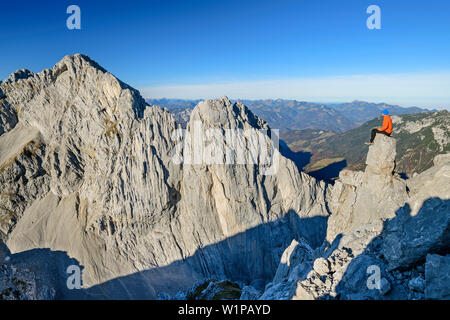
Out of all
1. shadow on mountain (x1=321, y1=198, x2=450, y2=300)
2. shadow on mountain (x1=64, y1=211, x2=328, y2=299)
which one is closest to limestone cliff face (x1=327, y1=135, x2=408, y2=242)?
shadow on mountain (x1=321, y1=198, x2=450, y2=300)

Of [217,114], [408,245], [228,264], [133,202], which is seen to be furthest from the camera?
[217,114]

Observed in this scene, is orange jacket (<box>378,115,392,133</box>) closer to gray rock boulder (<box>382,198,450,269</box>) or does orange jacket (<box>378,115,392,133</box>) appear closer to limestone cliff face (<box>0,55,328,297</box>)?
gray rock boulder (<box>382,198,450,269</box>)

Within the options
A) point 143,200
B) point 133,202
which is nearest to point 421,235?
point 143,200

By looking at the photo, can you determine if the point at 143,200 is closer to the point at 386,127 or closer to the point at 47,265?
the point at 47,265

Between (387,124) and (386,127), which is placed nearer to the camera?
(387,124)
